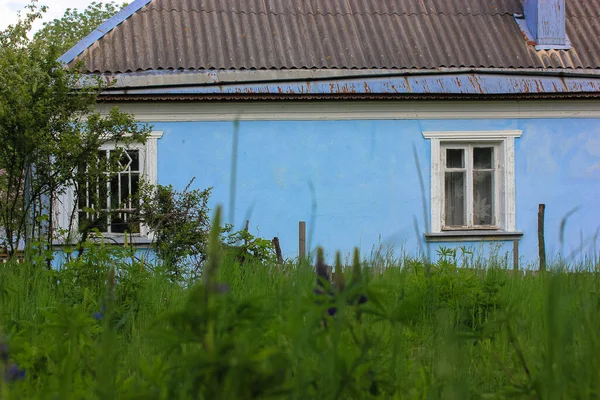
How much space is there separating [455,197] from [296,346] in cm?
928

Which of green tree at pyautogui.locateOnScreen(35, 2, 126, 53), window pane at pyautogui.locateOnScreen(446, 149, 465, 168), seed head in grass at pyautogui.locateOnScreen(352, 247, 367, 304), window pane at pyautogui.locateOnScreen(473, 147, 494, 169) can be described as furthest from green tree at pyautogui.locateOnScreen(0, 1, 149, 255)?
green tree at pyautogui.locateOnScreen(35, 2, 126, 53)

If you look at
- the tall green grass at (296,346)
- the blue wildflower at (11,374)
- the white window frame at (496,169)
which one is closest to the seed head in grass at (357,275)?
the tall green grass at (296,346)

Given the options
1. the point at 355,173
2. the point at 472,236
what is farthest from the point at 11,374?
the point at 472,236

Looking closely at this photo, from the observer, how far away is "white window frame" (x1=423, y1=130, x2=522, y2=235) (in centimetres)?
1013

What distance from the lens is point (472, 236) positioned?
33.5 ft

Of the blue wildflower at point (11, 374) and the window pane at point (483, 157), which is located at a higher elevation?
the window pane at point (483, 157)

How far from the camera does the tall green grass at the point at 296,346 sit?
53.4 inches

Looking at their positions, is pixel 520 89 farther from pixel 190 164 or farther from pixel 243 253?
pixel 243 253

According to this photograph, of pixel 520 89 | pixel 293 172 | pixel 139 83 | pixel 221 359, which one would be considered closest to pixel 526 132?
pixel 520 89

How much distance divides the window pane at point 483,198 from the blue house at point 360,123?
19 mm

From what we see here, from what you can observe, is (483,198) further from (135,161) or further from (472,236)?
(135,161)

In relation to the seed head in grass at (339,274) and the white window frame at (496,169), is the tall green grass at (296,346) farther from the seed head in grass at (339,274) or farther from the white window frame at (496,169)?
the white window frame at (496,169)

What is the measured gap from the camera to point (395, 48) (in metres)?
10.5

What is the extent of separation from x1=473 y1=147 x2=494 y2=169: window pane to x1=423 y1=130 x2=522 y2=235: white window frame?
9 centimetres
